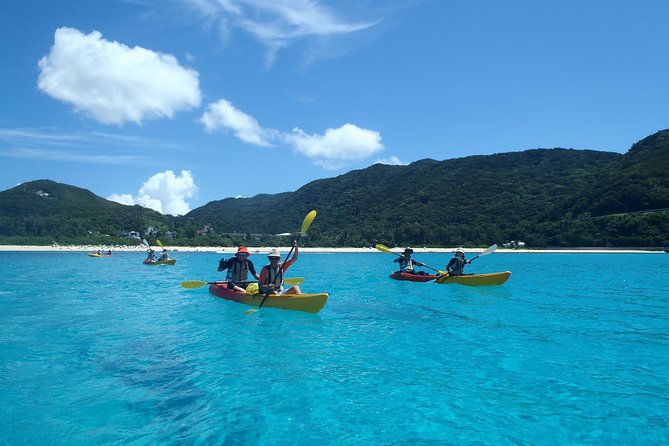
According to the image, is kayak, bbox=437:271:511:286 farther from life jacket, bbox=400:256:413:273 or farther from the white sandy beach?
the white sandy beach

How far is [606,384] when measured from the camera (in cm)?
724

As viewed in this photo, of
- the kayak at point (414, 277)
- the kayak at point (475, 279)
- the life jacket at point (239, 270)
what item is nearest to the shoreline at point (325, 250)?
the kayak at point (414, 277)

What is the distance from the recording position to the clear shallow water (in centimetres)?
554

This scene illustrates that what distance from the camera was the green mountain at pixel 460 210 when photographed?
222 ft

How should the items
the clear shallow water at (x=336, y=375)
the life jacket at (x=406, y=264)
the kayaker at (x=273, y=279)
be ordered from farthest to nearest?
the life jacket at (x=406, y=264) < the kayaker at (x=273, y=279) < the clear shallow water at (x=336, y=375)

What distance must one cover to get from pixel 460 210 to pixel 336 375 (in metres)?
91.1

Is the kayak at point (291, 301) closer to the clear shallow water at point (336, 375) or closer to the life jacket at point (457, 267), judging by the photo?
the clear shallow water at point (336, 375)

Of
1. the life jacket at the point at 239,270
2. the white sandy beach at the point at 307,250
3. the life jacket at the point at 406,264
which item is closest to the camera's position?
the life jacket at the point at 239,270

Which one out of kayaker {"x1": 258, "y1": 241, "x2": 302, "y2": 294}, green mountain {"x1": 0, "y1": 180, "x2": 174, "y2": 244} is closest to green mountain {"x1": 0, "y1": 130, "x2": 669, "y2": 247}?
green mountain {"x1": 0, "y1": 180, "x2": 174, "y2": 244}

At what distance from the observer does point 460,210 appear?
94.5 meters

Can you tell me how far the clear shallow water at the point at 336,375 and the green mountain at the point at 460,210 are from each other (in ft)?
206

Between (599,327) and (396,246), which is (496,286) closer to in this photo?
(599,327)

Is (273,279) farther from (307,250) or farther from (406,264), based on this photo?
(307,250)

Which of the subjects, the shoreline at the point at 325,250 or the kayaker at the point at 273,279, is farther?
the shoreline at the point at 325,250
